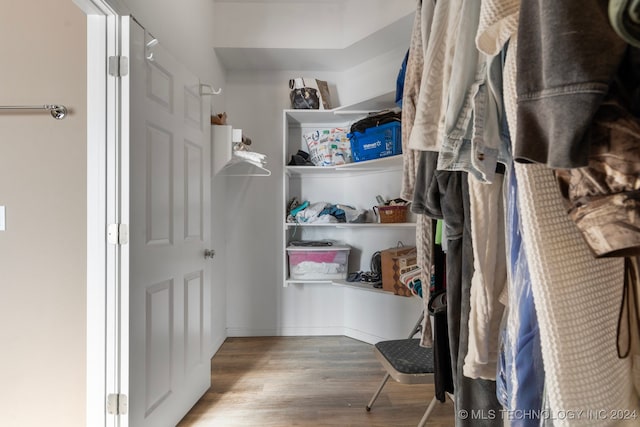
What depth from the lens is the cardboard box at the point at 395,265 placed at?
2.06 meters

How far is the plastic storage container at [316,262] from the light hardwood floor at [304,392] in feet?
1.85

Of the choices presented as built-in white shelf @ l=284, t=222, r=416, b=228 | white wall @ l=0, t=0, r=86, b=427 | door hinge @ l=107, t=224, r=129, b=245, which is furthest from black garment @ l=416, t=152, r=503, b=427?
white wall @ l=0, t=0, r=86, b=427

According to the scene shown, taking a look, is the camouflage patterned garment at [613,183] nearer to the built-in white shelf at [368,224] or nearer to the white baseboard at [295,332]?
the built-in white shelf at [368,224]

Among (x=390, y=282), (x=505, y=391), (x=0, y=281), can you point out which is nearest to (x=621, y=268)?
(x=505, y=391)

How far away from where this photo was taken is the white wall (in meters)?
1.40

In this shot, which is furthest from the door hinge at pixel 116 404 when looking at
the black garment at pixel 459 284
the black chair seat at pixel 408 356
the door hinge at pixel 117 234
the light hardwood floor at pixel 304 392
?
the black garment at pixel 459 284

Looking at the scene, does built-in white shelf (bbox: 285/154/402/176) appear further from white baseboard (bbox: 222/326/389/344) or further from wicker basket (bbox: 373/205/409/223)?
white baseboard (bbox: 222/326/389/344)

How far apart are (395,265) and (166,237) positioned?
4.66 ft

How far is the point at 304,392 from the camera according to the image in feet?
6.09

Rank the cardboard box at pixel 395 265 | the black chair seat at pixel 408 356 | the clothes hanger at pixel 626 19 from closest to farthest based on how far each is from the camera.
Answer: the clothes hanger at pixel 626 19, the black chair seat at pixel 408 356, the cardboard box at pixel 395 265

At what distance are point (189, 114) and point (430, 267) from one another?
1.47m

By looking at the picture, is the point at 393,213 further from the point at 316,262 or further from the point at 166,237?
the point at 166,237

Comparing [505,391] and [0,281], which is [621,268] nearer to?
[505,391]

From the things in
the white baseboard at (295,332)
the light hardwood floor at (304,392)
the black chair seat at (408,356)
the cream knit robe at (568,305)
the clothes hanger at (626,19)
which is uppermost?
the clothes hanger at (626,19)
